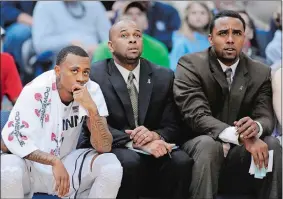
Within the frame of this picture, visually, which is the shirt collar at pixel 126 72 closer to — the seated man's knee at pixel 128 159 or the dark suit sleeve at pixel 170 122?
the dark suit sleeve at pixel 170 122

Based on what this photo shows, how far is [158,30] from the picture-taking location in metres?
4.02

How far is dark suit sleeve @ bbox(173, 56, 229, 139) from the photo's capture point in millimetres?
2762

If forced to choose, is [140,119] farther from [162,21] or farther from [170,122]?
[162,21]

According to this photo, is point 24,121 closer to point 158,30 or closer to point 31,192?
point 31,192

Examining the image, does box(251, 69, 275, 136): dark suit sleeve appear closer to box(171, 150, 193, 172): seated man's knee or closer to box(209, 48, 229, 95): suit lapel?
box(209, 48, 229, 95): suit lapel

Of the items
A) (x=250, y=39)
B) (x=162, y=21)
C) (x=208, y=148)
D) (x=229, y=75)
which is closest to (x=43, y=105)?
(x=208, y=148)

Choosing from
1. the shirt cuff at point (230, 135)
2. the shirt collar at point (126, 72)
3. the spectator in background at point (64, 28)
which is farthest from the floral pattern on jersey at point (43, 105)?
the spectator in background at point (64, 28)

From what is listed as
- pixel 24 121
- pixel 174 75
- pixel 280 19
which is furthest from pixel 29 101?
pixel 280 19

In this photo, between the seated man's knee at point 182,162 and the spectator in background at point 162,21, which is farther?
the spectator in background at point 162,21

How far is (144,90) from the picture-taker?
2857mm

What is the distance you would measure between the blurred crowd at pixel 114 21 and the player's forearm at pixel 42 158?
1.35m

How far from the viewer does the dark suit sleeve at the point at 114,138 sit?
8.89 feet

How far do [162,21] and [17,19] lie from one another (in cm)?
102

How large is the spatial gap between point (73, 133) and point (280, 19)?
6.65 feet
